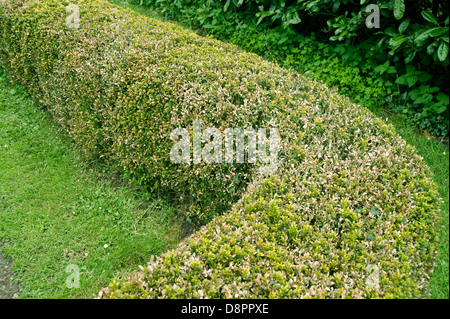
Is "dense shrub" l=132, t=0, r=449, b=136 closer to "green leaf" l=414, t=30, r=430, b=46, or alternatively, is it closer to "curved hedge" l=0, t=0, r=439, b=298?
"green leaf" l=414, t=30, r=430, b=46

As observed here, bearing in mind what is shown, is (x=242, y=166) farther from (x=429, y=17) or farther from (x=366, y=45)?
(x=366, y=45)

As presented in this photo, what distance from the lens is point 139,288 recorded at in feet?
7.18

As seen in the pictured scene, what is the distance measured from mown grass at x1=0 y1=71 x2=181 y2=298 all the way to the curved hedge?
0.36m

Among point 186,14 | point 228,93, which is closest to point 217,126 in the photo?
point 228,93

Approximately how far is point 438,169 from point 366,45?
1966 mm

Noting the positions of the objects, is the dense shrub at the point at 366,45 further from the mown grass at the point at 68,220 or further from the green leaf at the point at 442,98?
the mown grass at the point at 68,220

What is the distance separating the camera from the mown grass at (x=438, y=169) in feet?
8.14

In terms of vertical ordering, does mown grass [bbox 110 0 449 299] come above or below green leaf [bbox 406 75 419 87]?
below

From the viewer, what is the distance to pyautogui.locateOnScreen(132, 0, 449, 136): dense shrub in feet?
13.3

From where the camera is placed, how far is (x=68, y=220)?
3.99 metres

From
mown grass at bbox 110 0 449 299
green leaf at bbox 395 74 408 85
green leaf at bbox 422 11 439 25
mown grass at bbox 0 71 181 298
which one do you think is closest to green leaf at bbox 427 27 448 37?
green leaf at bbox 422 11 439 25

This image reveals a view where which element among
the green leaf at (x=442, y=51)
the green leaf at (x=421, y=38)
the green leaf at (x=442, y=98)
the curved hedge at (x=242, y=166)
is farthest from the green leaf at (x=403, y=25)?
the curved hedge at (x=242, y=166)

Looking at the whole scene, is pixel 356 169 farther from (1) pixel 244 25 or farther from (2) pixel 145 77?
(1) pixel 244 25

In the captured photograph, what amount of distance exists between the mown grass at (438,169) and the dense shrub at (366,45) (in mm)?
132
